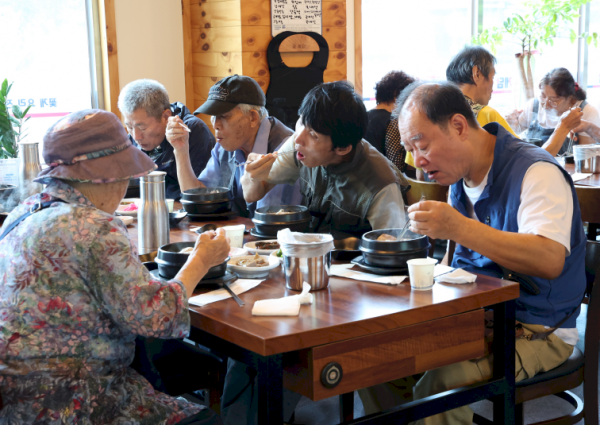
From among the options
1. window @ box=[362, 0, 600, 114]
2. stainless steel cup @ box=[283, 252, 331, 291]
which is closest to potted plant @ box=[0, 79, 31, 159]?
stainless steel cup @ box=[283, 252, 331, 291]

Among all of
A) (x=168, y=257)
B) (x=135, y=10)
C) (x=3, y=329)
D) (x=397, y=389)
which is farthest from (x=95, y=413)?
(x=135, y=10)

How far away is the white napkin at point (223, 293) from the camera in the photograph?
157 cm

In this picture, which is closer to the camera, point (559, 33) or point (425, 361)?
point (425, 361)

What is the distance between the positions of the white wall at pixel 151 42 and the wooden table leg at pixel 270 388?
3604mm

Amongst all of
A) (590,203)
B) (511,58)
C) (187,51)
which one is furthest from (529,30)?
(590,203)

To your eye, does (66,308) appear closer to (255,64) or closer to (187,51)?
(255,64)

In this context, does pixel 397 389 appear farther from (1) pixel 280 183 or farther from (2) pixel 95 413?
(1) pixel 280 183

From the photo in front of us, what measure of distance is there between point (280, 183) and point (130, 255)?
5.08 ft

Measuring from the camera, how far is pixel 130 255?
1342 millimetres

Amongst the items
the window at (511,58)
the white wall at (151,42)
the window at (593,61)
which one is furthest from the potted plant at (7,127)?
the window at (593,61)

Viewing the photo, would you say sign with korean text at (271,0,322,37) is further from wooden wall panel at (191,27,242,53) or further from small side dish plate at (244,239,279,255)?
small side dish plate at (244,239,279,255)

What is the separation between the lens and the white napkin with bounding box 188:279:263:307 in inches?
61.7

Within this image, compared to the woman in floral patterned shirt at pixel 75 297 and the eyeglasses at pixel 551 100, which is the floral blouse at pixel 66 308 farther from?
the eyeglasses at pixel 551 100

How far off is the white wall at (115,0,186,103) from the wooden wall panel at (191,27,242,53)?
0.13 metres
